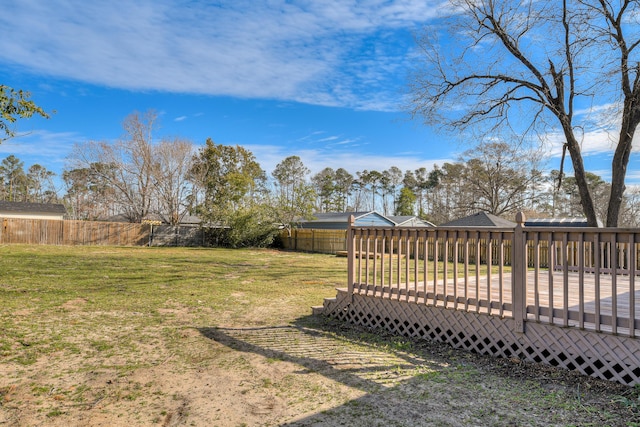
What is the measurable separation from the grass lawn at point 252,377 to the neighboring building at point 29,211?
3272 centimetres

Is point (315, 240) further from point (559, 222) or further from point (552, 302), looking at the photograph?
point (552, 302)

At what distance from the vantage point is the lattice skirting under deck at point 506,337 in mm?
3164

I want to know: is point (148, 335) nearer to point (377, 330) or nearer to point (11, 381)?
point (11, 381)

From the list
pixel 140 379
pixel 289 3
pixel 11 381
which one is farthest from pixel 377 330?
pixel 289 3

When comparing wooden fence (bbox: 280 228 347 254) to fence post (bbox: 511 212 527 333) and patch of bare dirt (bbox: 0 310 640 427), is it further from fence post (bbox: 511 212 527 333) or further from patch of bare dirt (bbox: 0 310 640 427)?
fence post (bbox: 511 212 527 333)

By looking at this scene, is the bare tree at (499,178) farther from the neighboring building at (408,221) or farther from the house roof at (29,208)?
the house roof at (29,208)

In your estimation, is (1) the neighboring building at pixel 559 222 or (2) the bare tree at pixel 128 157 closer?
(1) the neighboring building at pixel 559 222

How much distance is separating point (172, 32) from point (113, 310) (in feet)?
32.6

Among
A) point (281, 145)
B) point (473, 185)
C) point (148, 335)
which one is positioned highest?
point (281, 145)

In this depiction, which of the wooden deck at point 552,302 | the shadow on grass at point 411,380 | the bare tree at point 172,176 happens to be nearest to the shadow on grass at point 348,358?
the shadow on grass at point 411,380

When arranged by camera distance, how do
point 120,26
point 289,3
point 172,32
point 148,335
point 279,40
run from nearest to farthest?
point 148,335
point 289,3
point 120,26
point 172,32
point 279,40

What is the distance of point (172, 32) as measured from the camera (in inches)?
482

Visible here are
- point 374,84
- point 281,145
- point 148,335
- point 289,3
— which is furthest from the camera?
point 281,145

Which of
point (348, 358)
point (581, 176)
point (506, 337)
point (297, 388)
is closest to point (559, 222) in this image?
point (581, 176)
